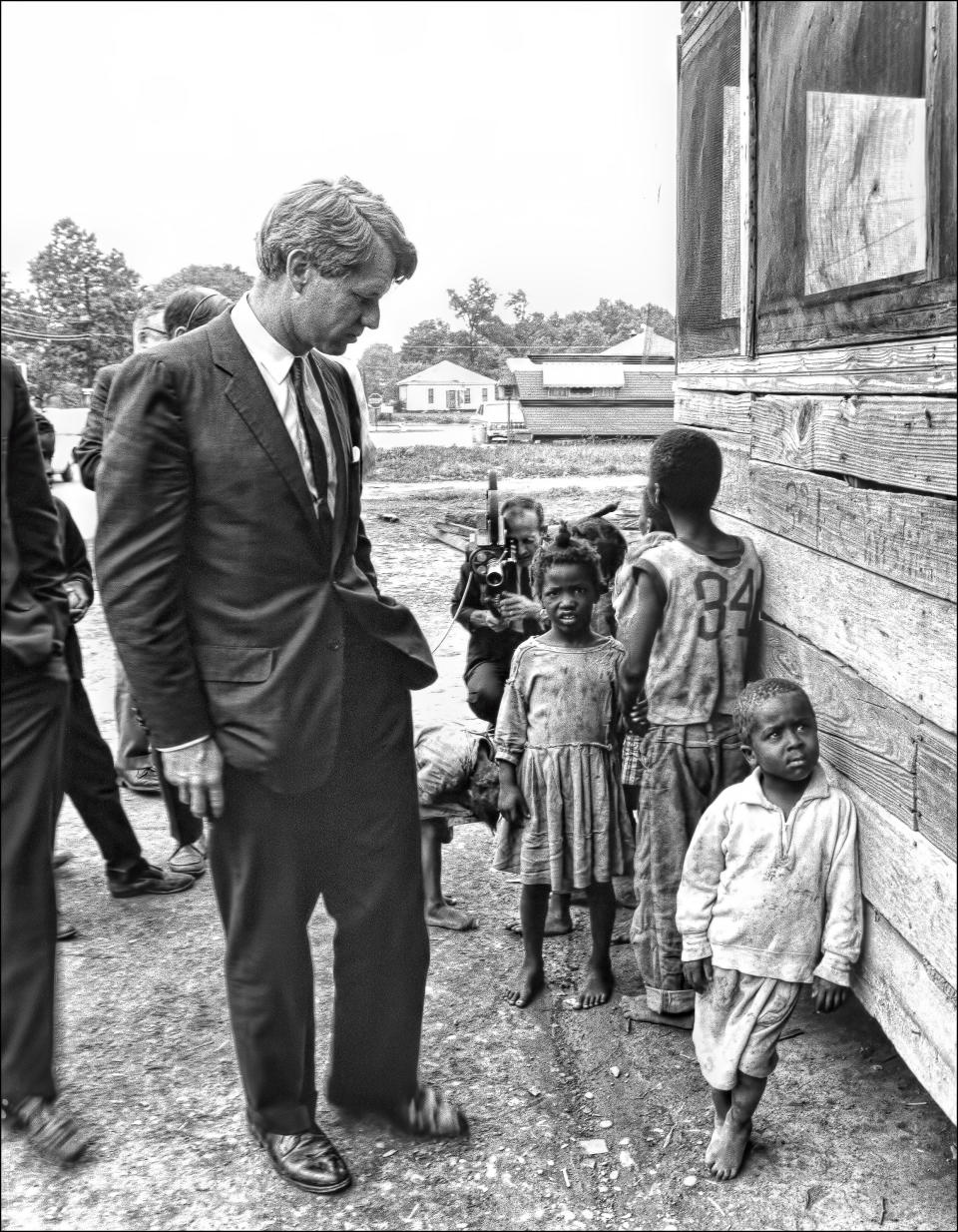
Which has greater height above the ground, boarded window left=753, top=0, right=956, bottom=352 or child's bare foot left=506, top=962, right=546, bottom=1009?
boarded window left=753, top=0, right=956, bottom=352

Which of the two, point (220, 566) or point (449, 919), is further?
point (449, 919)

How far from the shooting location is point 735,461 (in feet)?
13.4

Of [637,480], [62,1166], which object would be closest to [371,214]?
[62,1166]

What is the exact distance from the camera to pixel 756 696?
3037mm

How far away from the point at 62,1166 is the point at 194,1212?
1.28 ft

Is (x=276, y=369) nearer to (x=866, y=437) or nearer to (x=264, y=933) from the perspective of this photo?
(x=264, y=933)

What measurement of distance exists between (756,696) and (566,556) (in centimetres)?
88

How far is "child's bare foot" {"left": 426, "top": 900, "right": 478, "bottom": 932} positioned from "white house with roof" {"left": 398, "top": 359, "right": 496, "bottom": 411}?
98246 mm

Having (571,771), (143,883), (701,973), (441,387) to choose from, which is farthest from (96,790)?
(441,387)

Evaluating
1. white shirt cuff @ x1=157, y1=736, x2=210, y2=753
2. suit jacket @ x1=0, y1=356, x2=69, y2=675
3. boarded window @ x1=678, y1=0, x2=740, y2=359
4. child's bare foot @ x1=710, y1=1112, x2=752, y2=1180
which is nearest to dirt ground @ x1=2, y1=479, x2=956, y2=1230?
child's bare foot @ x1=710, y1=1112, x2=752, y2=1180

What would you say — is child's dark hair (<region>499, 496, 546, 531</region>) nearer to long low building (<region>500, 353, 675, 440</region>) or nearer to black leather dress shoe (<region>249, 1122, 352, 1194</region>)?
black leather dress shoe (<region>249, 1122, 352, 1194</region>)

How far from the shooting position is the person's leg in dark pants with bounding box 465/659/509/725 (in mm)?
4680

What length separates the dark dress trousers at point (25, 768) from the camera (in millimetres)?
2854

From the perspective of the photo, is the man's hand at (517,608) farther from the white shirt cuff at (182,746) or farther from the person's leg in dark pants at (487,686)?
the white shirt cuff at (182,746)
